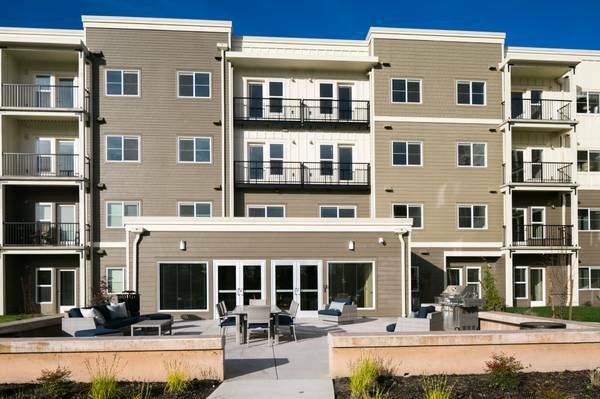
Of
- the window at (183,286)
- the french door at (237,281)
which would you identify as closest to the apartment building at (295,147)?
the french door at (237,281)

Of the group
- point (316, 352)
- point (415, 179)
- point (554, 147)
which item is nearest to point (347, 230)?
point (415, 179)

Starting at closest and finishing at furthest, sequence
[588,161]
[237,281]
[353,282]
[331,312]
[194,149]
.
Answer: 1. [331,312]
2. [237,281]
3. [353,282]
4. [194,149]
5. [588,161]

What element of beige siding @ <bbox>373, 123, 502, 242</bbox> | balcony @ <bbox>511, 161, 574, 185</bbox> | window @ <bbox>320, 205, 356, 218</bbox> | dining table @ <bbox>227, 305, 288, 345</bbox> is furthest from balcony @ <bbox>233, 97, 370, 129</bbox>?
dining table @ <bbox>227, 305, 288, 345</bbox>

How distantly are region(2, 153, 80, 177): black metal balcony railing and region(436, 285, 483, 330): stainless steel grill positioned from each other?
16.5m

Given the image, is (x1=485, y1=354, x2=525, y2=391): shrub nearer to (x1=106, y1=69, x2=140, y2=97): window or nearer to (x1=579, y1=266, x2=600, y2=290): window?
(x1=579, y1=266, x2=600, y2=290): window

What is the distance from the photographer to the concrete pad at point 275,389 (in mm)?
6977

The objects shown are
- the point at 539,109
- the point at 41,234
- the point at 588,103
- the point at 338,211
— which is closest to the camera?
the point at 41,234

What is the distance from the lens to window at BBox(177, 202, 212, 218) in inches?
862

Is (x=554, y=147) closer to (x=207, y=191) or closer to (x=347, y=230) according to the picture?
(x=347, y=230)

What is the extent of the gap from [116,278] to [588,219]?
22137mm

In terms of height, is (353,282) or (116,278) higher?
(353,282)

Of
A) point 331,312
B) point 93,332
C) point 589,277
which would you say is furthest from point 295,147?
point 589,277

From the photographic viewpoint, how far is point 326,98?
2334 centimetres

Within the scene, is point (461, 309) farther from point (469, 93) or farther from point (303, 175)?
point (469, 93)
